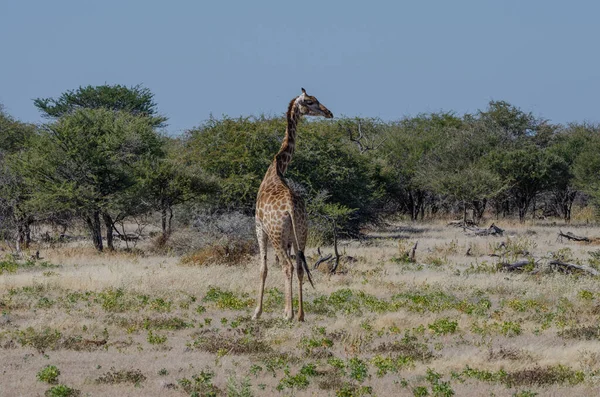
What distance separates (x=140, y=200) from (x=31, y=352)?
15631 millimetres

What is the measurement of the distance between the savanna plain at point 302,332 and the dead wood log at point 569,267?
83mm

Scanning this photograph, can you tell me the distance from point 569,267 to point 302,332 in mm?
9062

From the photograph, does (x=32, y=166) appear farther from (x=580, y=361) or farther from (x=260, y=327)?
(x=580, y=361)

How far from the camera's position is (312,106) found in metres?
14.4

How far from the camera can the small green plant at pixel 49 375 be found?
8.89 m

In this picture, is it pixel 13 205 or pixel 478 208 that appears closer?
pixel 13 205

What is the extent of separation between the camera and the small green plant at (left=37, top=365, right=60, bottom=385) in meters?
8.89

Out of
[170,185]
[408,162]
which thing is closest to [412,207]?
[408,162]

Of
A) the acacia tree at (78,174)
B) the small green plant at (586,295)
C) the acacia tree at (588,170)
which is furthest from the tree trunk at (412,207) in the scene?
the small green plant at (586,295)

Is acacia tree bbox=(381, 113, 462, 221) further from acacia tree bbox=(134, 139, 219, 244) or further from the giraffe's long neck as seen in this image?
the giraffe's long neck

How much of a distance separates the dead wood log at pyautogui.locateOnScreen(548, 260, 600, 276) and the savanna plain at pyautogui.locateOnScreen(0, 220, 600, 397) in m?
0.08

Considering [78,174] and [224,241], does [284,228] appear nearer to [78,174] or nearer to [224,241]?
[224,241]

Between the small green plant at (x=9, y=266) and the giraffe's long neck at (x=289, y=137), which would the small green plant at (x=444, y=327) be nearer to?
the giraffe's long neck at (x=289, y=137)

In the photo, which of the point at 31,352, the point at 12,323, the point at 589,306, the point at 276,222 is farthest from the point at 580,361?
the point at 12,323
